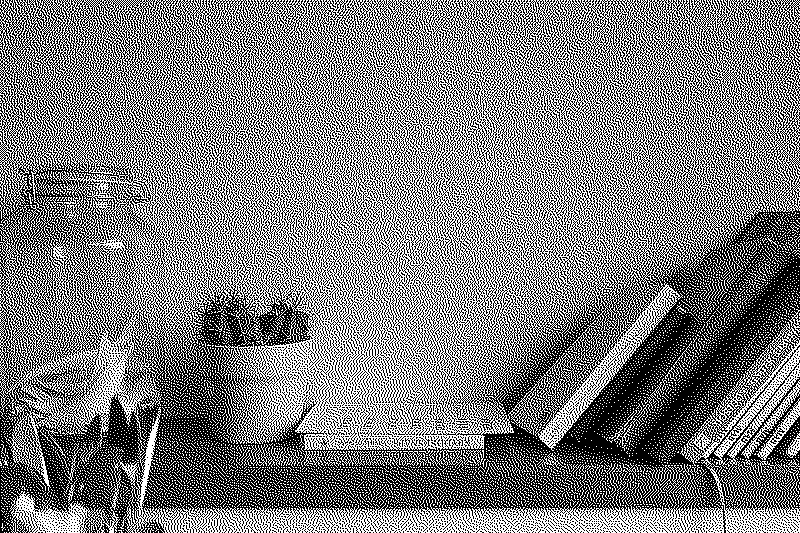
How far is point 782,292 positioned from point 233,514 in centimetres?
35

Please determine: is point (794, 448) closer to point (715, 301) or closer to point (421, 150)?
point (715, 301)

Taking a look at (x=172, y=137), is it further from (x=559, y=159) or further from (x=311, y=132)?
(x=559, y=159)

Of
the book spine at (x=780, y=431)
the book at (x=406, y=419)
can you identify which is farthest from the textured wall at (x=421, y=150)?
the book spine at (x=780, y=431)

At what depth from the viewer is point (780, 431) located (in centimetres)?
41

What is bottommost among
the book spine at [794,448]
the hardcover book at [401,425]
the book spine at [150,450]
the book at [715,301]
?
the book spine at [150,450]

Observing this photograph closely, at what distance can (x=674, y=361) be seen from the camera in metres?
0.41

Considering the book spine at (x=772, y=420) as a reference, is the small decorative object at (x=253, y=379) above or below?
below

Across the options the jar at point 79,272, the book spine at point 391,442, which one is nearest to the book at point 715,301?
the book spine at point 391,442

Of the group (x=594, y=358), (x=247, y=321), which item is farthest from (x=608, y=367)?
(x=247, y=321)

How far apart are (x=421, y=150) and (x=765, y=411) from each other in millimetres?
259

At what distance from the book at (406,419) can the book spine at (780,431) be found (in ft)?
0.49

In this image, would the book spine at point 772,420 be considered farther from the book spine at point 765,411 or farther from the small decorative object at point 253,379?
the small decorative object at point 253,379

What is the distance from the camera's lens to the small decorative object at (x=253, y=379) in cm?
42

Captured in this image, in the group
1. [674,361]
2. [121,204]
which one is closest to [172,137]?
[121,204]
